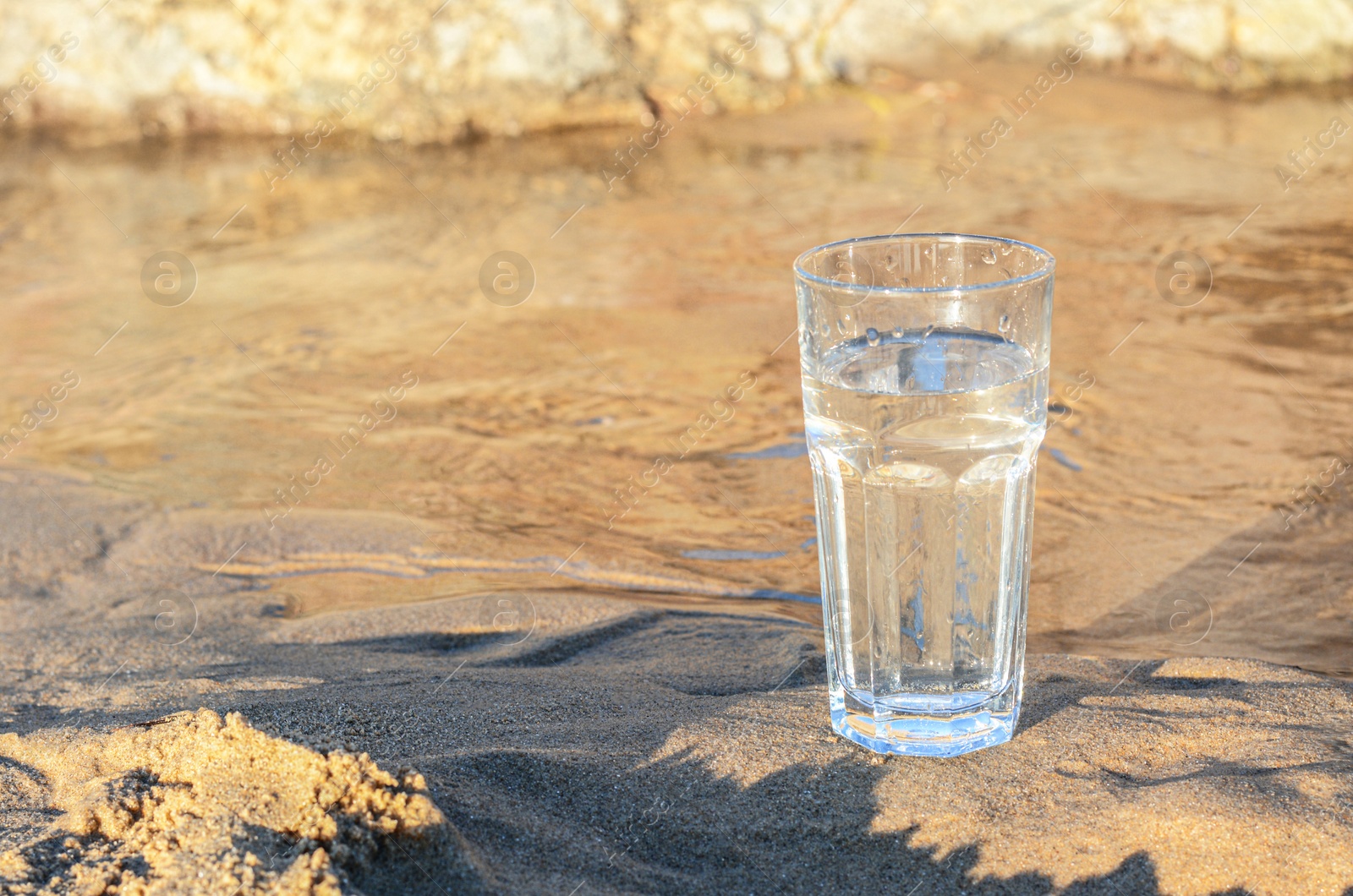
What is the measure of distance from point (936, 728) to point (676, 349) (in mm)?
2764

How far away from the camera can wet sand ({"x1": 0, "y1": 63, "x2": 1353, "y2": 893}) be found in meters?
1.66

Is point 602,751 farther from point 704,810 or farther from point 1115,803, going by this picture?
point 1115,803

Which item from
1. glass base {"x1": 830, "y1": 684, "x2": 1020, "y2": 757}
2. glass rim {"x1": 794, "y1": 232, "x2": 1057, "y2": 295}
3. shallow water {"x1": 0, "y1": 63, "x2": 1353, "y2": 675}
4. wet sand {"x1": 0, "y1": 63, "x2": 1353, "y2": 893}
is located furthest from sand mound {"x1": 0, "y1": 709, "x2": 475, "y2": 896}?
shallow water {"x1": 0, "y1": 63, "x2": 1353, "y2": 675}

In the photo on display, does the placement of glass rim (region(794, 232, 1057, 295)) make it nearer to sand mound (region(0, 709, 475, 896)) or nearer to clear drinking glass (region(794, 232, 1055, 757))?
clear drinking glass (region(794, 232, 1055, 757))

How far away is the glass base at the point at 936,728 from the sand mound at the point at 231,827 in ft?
2.26

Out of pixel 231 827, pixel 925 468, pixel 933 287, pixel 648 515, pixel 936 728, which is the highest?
pixel 933 287

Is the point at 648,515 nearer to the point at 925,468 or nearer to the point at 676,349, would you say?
the point at 676,349

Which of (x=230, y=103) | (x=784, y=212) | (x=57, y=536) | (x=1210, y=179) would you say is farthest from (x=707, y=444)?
(x=230, y=103)

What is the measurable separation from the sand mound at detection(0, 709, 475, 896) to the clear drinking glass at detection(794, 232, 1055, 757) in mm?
719

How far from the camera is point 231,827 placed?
1.44m

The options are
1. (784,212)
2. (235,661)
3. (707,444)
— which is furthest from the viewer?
(784,212)

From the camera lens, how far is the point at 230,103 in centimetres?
814

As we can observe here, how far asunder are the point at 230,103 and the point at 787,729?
754 cm

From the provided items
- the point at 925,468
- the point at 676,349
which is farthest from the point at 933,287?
the point at 676,349
